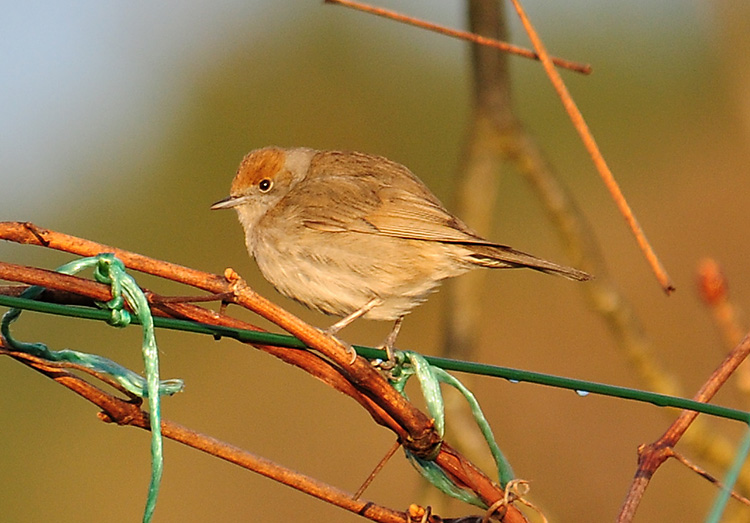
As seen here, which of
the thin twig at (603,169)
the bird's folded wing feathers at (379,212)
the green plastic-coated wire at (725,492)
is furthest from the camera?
the bird's folded wing feathers at (379,212)

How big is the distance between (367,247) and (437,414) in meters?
2.24

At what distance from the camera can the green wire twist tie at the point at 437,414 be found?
1.90 m

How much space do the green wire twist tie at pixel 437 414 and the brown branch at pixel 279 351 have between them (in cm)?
2

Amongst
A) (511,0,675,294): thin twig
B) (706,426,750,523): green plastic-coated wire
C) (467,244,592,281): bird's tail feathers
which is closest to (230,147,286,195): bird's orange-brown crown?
(467,244,592,281): bird's tail feathers

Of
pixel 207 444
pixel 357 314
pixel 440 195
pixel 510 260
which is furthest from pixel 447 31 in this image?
pixel 440 195

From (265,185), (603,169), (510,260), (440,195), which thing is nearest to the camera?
(603,169)

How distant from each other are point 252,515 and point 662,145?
6462mm

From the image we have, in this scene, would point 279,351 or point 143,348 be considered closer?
point 143,348

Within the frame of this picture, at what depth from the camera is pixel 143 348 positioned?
1724 mm

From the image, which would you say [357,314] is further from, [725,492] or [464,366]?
[725,492]

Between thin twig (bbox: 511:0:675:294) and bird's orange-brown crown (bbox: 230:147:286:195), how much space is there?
9.33ft

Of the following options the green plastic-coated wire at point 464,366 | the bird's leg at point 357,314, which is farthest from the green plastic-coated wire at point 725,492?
the bird's leg at point 357,314

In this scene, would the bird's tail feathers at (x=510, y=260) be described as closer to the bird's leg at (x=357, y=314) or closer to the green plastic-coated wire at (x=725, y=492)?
the bird's leg at (x=357, y=314)

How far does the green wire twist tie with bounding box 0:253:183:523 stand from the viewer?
1693 millimetres
